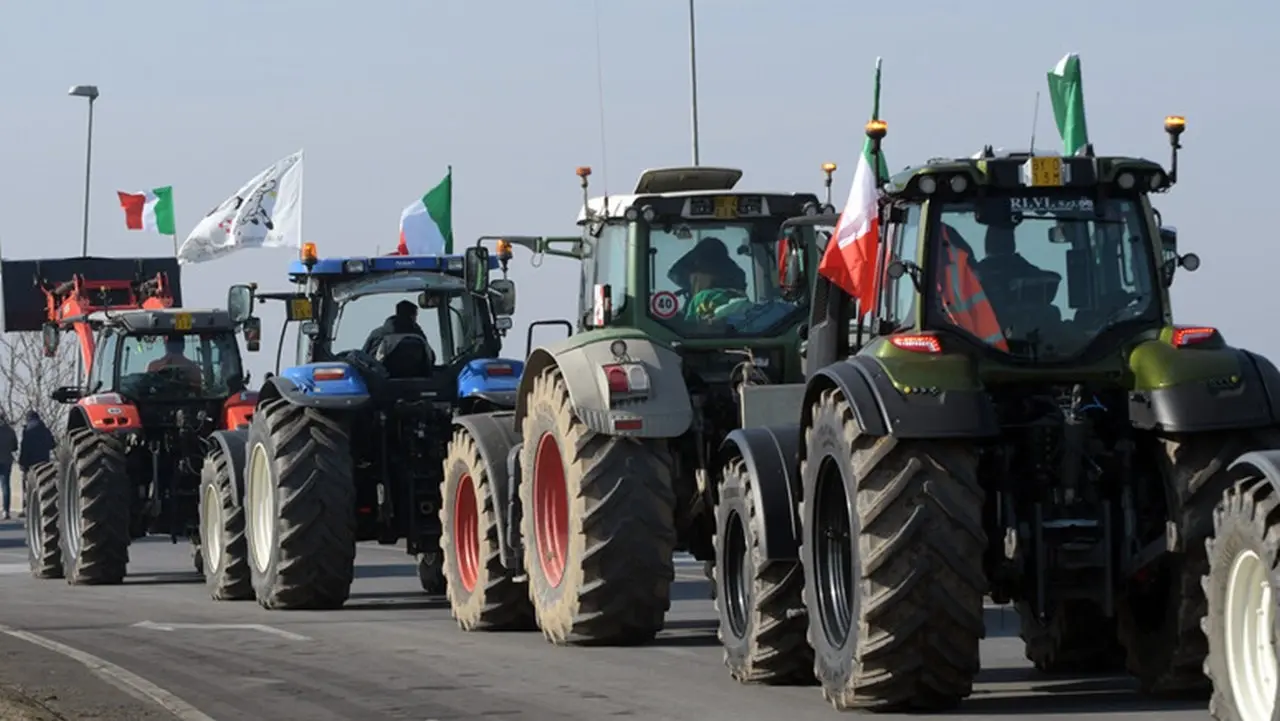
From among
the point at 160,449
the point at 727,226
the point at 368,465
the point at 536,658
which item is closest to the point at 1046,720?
the point at 536,658

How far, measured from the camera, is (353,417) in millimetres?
20031

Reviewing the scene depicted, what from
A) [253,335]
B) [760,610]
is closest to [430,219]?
[253,335]

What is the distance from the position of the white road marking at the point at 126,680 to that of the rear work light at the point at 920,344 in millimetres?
3674

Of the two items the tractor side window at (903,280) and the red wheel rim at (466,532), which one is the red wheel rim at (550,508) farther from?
the tractor side window at (903,280)

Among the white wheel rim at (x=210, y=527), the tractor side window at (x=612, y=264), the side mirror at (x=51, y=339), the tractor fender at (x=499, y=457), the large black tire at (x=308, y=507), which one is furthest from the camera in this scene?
the side mirror at (x=51, y=339)

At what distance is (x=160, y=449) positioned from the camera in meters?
24.7

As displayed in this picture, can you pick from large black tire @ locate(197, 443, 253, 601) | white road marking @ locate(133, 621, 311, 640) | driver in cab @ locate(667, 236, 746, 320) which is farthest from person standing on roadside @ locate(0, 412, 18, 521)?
driver in cab @ locate(667, 236, 746, 320)

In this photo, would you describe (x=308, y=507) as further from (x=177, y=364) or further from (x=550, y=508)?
(x=177, y=364)

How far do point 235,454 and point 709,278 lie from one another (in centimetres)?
636

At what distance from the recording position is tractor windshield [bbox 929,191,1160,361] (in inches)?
475

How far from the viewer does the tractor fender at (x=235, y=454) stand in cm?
2114

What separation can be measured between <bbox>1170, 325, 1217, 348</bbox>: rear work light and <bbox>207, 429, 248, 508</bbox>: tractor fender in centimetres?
1090

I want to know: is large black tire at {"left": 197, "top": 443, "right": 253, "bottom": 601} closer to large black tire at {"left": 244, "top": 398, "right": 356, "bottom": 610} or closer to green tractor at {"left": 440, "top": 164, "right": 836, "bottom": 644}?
large black tire at {"left": 244, "top": 398, "right": 356, "bottom": 610}

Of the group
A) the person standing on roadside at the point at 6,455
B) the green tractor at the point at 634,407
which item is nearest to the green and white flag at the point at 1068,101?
the green tractor at the point at 634,407
